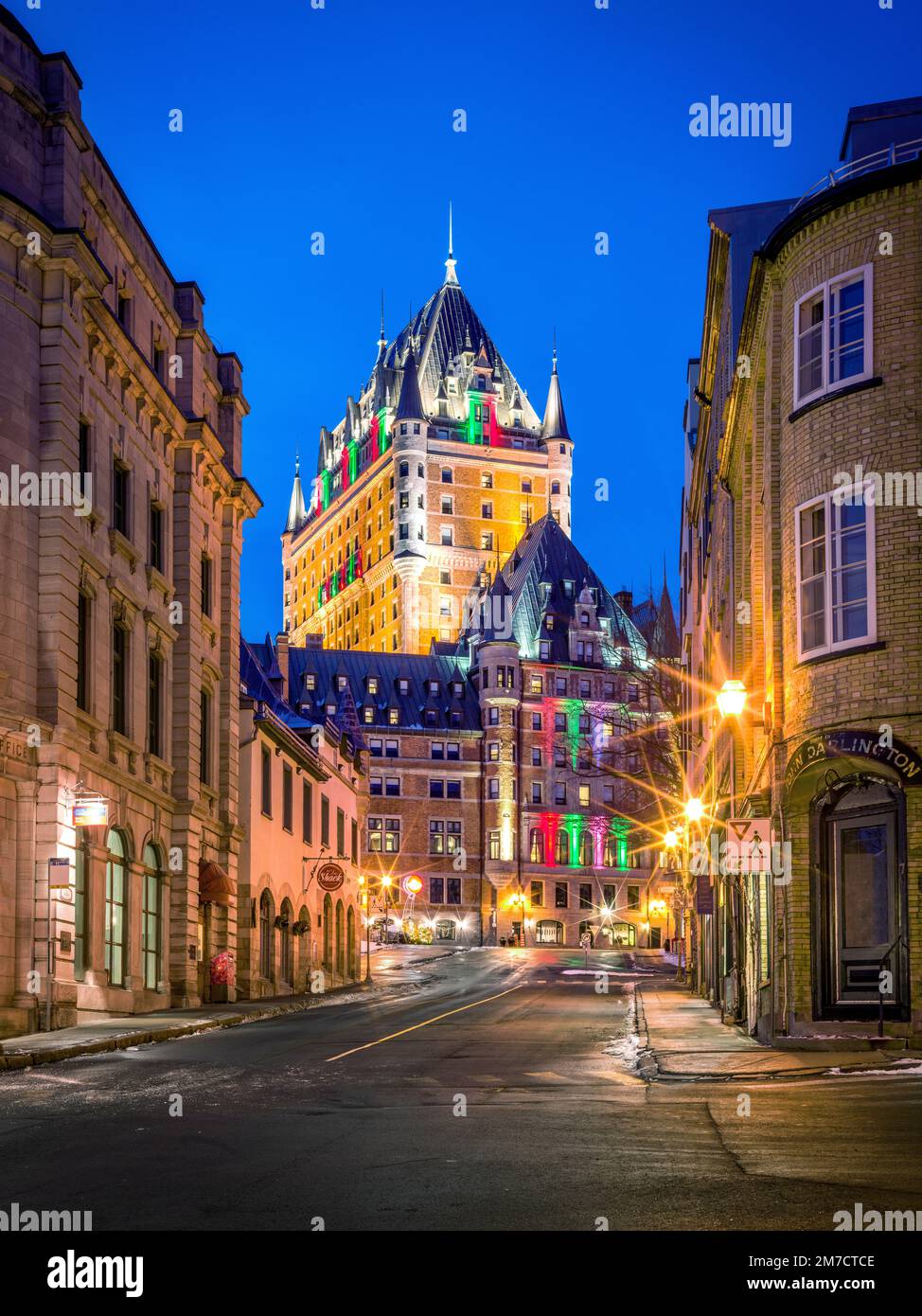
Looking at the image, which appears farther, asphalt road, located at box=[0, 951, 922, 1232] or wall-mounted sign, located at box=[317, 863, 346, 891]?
wall-mounted sign, located at box=[317, 863, 346, 891]

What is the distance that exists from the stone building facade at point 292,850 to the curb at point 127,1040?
7842 mm

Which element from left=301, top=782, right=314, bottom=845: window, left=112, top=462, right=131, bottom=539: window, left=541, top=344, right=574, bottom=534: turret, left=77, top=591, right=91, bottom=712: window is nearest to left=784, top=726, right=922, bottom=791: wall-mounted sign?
left=77, top=591, right=91, bottom=712: window

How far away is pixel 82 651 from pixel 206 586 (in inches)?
528

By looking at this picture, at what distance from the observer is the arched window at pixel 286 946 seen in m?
52.5

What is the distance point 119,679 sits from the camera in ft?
118

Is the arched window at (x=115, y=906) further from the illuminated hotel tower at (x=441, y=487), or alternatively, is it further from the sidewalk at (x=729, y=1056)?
the illuminated hotel tower at (x=441, y=487)

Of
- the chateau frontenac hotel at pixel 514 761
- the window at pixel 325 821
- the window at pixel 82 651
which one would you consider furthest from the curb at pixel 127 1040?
the chateau frontenac hotel at pixel 514 761

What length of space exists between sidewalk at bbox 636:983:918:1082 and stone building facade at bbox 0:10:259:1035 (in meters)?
10.6

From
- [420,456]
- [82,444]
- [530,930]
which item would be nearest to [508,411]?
[420,456]

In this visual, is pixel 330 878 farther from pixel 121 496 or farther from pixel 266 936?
pixel 121 496

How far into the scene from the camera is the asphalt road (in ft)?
31.5

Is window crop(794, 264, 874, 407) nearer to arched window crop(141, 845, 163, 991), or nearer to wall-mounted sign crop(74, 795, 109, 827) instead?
wall-mounted sign crop(74, 795, 109, 827)

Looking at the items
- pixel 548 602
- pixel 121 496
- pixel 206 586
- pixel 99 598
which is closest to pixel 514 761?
pixel 548 602
